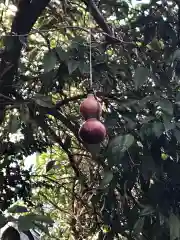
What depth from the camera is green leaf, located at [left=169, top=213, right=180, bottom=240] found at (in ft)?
3.49

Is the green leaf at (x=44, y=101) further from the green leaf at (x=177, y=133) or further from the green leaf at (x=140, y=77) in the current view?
the green leaf at (x=177, y=133)

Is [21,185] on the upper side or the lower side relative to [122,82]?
lower

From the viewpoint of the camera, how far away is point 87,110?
A: 3.80ft

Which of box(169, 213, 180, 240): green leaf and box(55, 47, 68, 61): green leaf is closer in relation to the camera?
box(169, 213, 180, 240): green leaf

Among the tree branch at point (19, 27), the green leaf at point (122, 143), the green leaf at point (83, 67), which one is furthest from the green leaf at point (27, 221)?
the tree branch at point (19, 27)

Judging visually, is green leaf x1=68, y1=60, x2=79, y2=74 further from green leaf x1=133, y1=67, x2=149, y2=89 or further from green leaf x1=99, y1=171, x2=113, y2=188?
green leaf x1=99, y1=171, x2=113, y2=188

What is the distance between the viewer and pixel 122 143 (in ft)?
3.44

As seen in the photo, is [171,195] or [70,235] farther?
[70,235]

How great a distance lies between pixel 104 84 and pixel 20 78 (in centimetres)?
31

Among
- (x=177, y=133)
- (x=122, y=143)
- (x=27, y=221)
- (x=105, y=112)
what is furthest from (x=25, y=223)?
(x=105, y=112)

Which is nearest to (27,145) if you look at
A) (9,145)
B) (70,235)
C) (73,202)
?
(9,145)

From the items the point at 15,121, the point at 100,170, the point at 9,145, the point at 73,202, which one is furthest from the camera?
the point at 73,202

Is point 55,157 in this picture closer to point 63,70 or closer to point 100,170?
point 100,170

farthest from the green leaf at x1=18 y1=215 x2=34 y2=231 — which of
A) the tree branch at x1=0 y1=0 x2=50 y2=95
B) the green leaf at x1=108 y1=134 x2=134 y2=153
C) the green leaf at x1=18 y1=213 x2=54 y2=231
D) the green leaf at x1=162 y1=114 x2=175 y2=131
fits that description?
the tree branch at x1=0 y1=0 x2=50 y2=95
